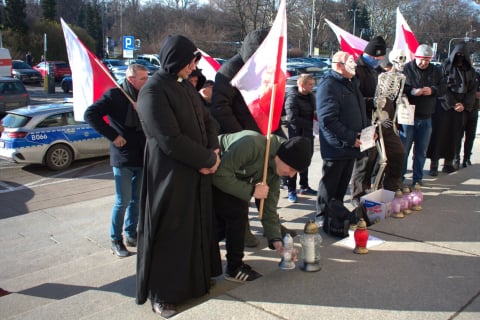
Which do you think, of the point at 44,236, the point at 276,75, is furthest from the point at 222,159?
the point at 44,236

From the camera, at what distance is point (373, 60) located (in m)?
6.12

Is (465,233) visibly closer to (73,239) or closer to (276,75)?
(276,75)

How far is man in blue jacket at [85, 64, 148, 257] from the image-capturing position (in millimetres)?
4926

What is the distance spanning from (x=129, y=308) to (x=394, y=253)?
7.53 feet

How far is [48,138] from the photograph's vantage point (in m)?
10.2

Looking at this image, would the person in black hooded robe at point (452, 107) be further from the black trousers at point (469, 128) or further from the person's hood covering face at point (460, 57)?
the black trousers at point (469, 128)

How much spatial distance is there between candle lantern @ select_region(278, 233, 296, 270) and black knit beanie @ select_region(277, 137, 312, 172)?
635mm

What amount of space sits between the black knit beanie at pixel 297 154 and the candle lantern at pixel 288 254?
2.08 ft

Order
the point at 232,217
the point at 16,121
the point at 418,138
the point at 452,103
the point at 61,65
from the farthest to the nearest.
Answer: the point at 61,65 < the point at 16,121 < the point at 452,103 < the point at 418,138 < the point at 232,217

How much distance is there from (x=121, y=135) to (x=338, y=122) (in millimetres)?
2230

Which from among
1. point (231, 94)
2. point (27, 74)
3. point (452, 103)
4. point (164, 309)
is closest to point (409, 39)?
point (452, 103)

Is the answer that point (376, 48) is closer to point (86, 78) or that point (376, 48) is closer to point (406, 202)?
point (406, 202)

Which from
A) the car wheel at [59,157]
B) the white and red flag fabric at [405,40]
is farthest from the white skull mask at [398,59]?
the car wheel at [59,157]

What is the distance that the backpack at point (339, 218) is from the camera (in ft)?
16.2
